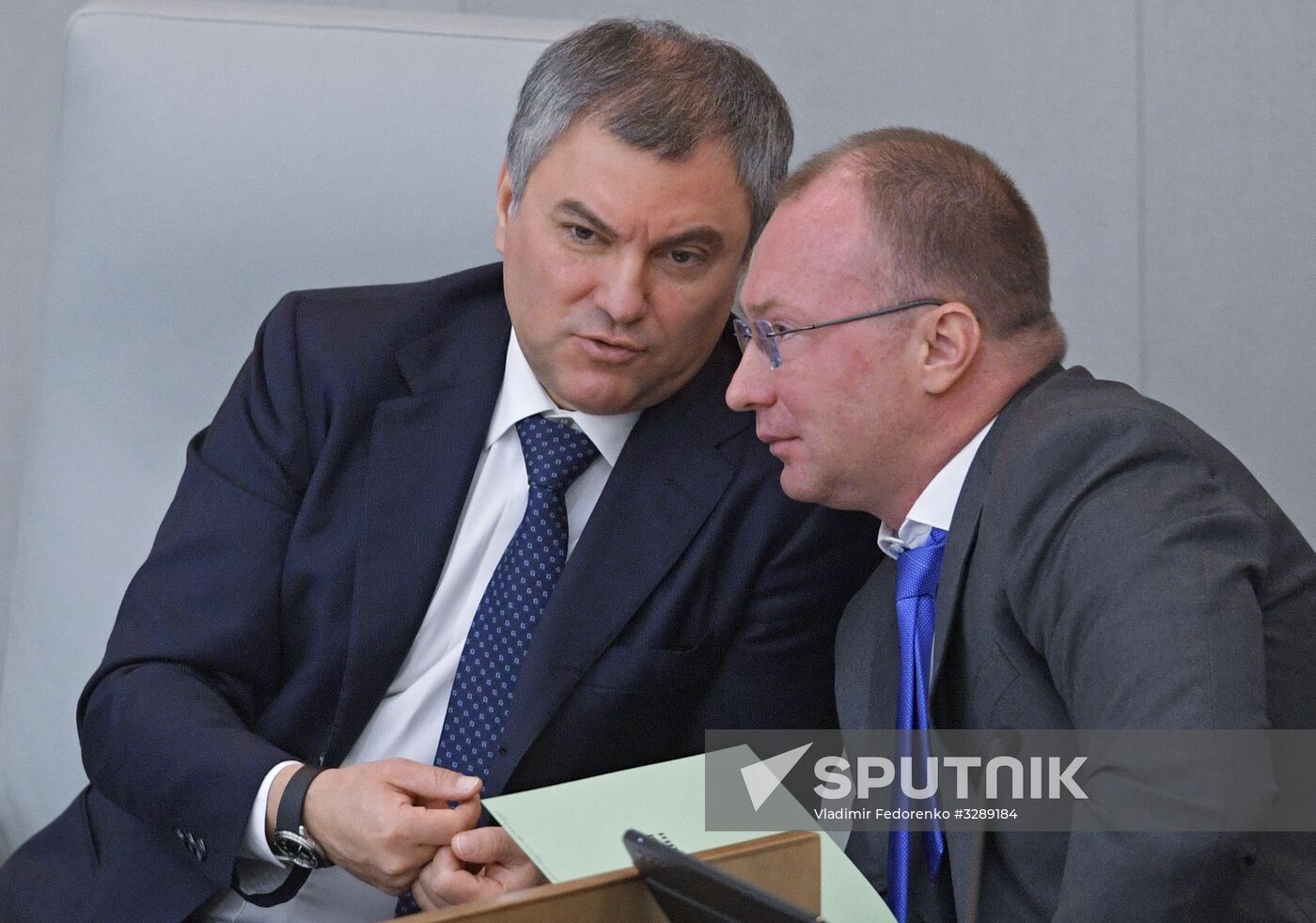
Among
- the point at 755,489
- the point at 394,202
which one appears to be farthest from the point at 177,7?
the point at 755,489

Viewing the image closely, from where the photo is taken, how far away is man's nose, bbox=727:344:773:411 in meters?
1.43

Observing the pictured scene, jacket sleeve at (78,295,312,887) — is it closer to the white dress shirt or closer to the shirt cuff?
the shirt cuff

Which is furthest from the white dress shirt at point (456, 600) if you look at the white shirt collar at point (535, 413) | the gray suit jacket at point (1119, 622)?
the gray suit jacket at point (1119, 622)

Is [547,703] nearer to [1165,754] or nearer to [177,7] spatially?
[1165,754]

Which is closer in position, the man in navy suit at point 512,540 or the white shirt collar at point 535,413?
the man in navy suit at point 512,540

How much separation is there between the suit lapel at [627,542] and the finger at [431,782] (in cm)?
16

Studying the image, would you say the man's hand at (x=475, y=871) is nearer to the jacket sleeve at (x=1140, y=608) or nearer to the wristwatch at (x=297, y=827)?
the wristwatch at (x=297, y=827)

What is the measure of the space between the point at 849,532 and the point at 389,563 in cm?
46

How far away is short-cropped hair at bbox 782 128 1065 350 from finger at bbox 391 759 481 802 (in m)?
0.55

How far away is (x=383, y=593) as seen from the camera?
1.50 meters

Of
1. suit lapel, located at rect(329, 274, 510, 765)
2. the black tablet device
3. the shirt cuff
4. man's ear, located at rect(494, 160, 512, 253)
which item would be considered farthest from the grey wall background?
the black tablet device

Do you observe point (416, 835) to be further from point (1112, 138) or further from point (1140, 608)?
point (1112, 138)

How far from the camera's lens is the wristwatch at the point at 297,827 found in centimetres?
135

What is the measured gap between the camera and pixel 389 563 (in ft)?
4.95
